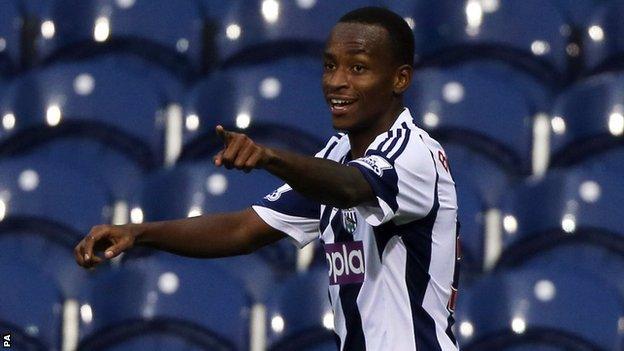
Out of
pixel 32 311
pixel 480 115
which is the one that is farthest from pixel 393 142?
pixel 32 311

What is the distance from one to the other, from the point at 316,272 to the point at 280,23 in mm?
867

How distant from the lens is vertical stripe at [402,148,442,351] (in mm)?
2385

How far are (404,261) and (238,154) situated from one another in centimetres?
47

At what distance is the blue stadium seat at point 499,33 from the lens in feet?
13.8

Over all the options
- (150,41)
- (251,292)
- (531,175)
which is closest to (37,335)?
(251,292)

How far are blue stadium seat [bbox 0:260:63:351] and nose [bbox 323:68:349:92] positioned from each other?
5.71 feet

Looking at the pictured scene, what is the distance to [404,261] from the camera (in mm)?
2385

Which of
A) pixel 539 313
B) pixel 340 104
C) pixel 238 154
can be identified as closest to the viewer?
pixel 238 154

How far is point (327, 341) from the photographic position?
12.3 ft

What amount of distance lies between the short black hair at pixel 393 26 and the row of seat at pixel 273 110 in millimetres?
1627

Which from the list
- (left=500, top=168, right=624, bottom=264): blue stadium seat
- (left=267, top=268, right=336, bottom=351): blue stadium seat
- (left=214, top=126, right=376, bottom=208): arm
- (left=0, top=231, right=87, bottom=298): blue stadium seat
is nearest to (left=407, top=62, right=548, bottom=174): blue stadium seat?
(left=500, top=168, right=624, bottom=264): blue stadium seat

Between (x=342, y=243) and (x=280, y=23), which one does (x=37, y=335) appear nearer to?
(x=280, y=23)

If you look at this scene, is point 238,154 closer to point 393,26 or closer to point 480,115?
point 393,26

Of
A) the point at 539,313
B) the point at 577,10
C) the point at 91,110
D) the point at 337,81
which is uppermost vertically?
the point at 577,10
